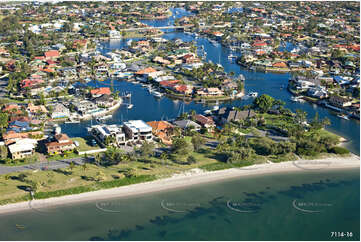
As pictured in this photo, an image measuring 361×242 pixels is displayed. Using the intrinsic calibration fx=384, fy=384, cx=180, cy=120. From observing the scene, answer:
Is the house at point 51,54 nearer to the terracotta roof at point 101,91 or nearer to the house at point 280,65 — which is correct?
the terracotta roof at point 101,91

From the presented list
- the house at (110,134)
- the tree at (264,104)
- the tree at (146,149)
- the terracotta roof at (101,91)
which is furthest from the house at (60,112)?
the tree at (264,104)

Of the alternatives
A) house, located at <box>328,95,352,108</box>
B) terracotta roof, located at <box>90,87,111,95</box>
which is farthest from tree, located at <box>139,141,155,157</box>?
house, located at <box>328,95,352,108</box>

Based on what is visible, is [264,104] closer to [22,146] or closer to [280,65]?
[22,146]

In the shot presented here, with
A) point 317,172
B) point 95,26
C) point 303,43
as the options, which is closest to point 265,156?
point 317,172

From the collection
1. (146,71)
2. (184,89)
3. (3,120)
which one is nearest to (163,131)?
(184,89)

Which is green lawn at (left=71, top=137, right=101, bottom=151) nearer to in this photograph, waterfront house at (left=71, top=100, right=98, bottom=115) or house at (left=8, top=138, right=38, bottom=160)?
house at (left=8, top=138, right=38, bottom=160)

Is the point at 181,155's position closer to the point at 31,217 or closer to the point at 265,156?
the point at 265,156
